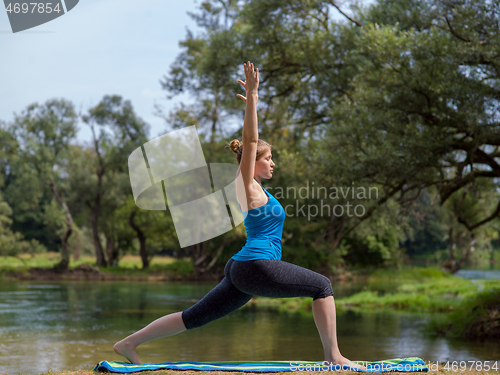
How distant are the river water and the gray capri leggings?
3.80 meters

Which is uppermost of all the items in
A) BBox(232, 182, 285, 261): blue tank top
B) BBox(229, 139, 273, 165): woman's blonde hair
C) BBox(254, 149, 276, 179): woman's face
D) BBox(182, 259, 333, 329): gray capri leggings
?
BBox(229, 139, 273, 165): woman's blonde hair

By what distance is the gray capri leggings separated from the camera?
12.9 feet

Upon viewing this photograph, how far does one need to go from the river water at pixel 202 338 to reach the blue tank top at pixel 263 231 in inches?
172

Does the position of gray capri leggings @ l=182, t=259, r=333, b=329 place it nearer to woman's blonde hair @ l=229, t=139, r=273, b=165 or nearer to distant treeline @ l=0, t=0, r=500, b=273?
woman's blonde hair @ l=229, t=139, r=273, b=165

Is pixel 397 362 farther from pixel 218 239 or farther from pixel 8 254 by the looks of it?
Result: pixel 8 254

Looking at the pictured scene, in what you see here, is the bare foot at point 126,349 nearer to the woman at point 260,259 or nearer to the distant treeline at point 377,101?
the woman at point 260,259

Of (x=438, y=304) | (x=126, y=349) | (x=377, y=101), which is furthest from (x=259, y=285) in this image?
(x=438, y=304)

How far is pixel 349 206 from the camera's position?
11750 millimetres

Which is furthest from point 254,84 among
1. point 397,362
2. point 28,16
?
point 28,16

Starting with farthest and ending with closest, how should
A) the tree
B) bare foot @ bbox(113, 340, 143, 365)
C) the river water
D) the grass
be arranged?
1. the tree
2. the grass
3. the river water
4. bare foot @ bbox(113, 340, 143, 365)

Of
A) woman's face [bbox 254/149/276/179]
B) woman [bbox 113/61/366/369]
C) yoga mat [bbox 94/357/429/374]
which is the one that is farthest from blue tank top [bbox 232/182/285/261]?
yoga mat [bbox 94/357/429/374]

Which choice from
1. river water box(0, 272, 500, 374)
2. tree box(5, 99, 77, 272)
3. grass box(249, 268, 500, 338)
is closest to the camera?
river water box(0, 272, 500, 374)

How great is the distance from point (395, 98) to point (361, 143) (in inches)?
45.2

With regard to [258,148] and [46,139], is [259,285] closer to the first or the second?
[258,148]
